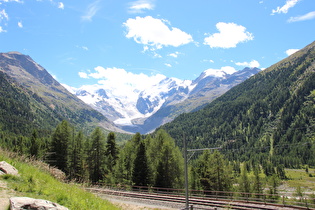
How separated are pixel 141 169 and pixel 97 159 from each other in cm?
1208

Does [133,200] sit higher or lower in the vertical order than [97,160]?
lower

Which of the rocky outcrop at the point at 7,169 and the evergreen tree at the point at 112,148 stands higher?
the evergreen tree at the point at 112,148

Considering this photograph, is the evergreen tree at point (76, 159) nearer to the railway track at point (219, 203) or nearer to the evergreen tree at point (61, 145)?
the evergreen tree at point (61, 145)

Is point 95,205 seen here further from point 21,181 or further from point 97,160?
point 97,160

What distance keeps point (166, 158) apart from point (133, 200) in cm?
1596

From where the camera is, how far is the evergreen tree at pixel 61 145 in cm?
4788

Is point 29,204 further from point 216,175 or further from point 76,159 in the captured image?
point 216,175

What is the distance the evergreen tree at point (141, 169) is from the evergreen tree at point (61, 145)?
15036mm

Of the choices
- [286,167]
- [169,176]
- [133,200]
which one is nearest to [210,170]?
[169,176]

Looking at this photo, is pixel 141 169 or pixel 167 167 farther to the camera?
pixel 141 169

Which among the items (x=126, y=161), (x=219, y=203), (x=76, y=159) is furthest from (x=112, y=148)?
(x=219, y=203)

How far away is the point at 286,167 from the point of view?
183 m

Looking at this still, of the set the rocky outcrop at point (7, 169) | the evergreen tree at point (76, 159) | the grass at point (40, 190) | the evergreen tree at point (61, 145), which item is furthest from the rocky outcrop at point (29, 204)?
the evergreen tree at point (76, 159)

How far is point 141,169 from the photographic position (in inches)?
1825
